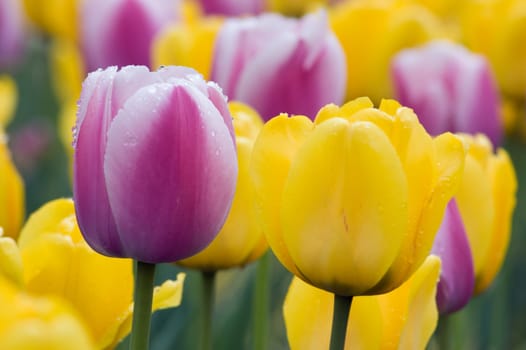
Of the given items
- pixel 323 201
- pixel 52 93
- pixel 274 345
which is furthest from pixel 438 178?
pixel 52 93

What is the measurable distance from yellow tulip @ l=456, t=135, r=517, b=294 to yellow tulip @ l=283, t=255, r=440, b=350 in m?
0.19

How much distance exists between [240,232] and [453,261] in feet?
0.67

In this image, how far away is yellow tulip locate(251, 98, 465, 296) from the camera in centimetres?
76

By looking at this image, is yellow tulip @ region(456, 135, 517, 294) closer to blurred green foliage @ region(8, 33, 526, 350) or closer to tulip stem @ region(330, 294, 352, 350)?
blurred green foliage @ region(8, 33, 526, 350)

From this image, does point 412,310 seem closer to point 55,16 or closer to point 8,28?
point 8,28

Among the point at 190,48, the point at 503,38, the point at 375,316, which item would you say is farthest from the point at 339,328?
the point at 503,38

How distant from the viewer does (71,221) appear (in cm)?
90

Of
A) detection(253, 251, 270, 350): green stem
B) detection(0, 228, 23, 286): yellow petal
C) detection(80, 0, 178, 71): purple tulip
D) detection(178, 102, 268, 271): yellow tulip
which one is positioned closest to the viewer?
detection(0, 228, 23, 286): yellow petal

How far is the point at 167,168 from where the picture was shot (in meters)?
0.78

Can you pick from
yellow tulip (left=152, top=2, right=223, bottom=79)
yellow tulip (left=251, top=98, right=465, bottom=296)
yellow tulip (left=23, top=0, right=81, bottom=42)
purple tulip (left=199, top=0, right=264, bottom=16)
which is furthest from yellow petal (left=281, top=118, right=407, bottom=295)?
purple tulip (left=199, top=0, right=264, bottom=16)

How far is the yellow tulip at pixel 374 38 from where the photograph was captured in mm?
1866

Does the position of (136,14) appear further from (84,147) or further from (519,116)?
(84,147)

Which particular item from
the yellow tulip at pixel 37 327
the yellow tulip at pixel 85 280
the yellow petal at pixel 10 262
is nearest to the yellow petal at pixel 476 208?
the yellow tulip at pixel 85 280

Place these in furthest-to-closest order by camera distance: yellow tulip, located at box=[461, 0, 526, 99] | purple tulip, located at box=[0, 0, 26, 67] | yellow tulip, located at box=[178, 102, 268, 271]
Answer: purple tulip, located at box=[0, 0, 26, 67]
yellow tulip, located at box=[461, 0, 526, 99]
yellow tulip, located at box=[178, 102, 268, 271]
